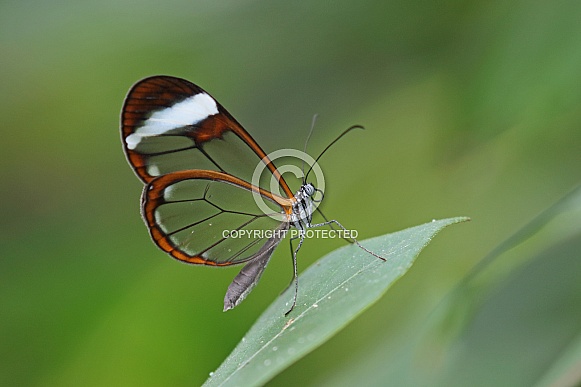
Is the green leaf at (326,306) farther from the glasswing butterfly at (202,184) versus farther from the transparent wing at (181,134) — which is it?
the transparent wing at (181,134)

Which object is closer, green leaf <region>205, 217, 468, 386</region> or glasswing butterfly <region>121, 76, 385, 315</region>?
green leaf <region>205, 217, 468, 386</region>

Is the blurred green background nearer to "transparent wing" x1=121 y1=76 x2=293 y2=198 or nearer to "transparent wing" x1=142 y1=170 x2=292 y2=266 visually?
"transparent wing" x1=142 y1=170 x2=292 y2=266

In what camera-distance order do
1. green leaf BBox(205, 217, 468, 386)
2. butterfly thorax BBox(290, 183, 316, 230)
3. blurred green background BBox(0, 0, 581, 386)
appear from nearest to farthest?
green leaf BBox(205, 217, 468, 386)
blurred green background BBox(0, 0, 581, 386)
butterfly thorax BBox(290, 183, 316, 230)

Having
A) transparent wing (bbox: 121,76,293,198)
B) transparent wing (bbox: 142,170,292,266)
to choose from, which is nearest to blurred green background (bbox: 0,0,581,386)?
transparent wing (bbox: 142,170,292,266)

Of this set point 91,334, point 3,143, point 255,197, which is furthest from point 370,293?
point 3,143

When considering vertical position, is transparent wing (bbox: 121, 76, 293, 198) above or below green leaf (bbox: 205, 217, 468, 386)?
above

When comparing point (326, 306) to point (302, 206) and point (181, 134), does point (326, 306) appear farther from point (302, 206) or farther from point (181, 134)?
point (181, 134)

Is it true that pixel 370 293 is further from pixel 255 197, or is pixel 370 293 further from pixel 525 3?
pixel 525 3

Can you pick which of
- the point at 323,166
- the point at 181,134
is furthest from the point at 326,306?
the point at 323,166
